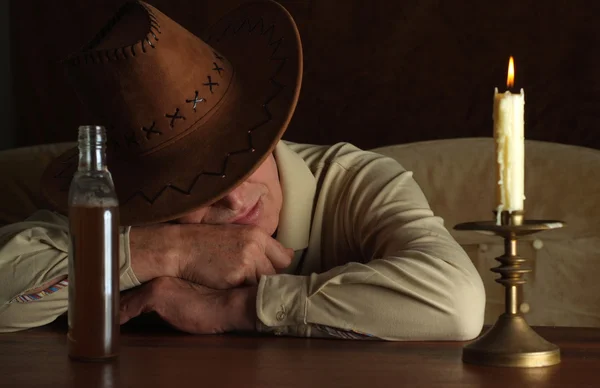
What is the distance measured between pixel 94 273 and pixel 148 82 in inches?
18.1

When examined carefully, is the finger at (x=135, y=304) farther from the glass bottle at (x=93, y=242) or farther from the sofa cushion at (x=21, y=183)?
the sofa cushion at (x=21, y=183)

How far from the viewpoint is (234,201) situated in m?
1.59

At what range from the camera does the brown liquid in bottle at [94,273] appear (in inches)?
41.4

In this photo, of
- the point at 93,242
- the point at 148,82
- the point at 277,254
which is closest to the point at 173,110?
the point at 148,82

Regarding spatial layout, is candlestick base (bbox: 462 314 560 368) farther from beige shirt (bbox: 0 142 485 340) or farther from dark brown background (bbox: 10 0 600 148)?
dark brown background (bbox: 10 0 600 148)

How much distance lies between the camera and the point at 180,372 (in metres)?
1.02

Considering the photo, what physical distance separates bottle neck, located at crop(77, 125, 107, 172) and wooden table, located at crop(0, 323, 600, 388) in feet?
0.78

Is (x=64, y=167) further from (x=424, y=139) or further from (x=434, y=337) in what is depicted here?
(x=424, y=139)

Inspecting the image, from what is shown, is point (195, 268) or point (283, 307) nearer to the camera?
point (283, 307)

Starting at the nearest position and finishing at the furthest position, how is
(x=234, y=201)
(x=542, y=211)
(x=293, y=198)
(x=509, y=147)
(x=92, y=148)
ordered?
1. (x=509, y=147)
2. (x=92, y=148)
3. (x=234, y=201)
4. (x=293, y=198)
5. (x=542, y=211)

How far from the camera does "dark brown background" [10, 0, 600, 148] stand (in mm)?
2240

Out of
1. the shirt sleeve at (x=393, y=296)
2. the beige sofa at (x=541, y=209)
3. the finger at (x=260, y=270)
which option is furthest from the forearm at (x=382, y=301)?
the beige sofa at (x=541, y=209)

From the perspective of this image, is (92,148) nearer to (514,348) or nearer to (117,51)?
(117,51)

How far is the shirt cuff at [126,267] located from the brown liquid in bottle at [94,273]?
416 mm
